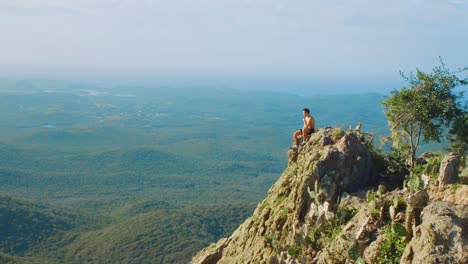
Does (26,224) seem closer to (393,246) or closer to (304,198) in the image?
(304,198)

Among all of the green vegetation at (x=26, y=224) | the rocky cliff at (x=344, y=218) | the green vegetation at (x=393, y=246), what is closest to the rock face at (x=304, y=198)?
the rocky cliff at (x=344, y=218)

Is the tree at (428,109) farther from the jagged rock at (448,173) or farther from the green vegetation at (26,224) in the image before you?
the green vegetation at (26,224)

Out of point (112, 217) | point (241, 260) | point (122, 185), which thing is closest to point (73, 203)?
point (112, 217)

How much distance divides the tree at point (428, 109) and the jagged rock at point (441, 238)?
31.1ft

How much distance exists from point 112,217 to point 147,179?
7065cm

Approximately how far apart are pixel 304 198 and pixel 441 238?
634 cm

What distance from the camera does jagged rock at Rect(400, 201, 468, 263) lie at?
399 inches

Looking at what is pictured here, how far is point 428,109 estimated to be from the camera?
813 inches

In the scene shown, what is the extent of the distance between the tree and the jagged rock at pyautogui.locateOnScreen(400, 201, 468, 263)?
373 inches

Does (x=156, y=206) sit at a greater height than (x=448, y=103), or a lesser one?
lesser

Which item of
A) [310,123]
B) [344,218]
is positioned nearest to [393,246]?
[344,218]

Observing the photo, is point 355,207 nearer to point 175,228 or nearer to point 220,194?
point 175,228

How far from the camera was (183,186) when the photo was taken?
183 m

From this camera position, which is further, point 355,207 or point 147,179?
point 147,179
